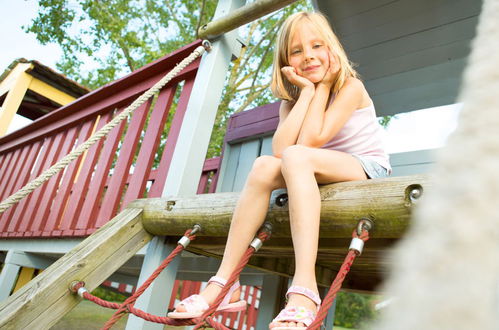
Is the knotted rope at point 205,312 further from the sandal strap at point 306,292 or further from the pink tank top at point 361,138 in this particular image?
the pink tank top at point 361,138

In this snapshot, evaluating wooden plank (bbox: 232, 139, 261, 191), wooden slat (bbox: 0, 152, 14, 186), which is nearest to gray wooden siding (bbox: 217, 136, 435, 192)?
wooden plank (bbox: 232, 139, 261, 191)

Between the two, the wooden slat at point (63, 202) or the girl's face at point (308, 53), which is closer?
the girl's face at point (308, 53)

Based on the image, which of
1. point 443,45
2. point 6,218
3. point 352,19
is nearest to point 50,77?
point 6,218

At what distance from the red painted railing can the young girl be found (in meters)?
0.72

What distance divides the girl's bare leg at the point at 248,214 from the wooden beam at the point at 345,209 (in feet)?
0.18

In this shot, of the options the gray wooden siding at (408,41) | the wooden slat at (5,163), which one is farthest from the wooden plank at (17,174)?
the gray wooden siding at (408,41)

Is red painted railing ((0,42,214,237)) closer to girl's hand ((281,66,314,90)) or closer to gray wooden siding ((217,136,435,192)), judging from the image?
gray wooden siding ((217,136,435,192))

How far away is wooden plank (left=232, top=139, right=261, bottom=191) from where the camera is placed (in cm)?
351

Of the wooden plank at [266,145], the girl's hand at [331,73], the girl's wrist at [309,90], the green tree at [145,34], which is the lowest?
the girl's wrist at [309,90]

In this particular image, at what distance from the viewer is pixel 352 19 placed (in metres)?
3.38

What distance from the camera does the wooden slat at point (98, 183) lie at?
2568 mm

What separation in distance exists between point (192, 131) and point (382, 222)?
1.21 m

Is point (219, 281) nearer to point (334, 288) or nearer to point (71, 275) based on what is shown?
point (334, 288)

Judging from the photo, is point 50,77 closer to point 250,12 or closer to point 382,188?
point 250,12
